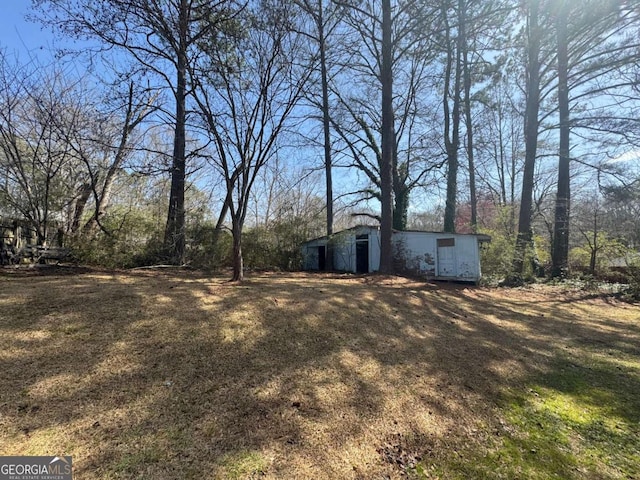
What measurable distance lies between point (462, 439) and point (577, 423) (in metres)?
1.23

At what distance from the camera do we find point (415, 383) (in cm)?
325

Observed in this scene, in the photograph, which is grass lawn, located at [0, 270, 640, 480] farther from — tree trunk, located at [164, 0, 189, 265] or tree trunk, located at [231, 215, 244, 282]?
tree trunk, located at [164, 0, 189, 265]

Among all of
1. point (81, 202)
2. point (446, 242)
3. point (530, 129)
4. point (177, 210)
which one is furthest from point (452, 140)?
point (81, 202)

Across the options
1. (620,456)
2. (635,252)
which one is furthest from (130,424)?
(635,252)

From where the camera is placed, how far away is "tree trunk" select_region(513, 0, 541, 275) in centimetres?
1166

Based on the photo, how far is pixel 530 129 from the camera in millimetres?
12500

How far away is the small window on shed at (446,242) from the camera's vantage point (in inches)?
476

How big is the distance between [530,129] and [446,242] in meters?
5.75

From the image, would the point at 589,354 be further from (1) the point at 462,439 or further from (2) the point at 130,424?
(2) the point at 130,424

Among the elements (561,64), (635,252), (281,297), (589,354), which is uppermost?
(561,64)

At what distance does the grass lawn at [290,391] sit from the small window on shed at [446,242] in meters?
6.98

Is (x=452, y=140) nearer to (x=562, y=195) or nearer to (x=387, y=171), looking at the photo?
(x=562, y=195)

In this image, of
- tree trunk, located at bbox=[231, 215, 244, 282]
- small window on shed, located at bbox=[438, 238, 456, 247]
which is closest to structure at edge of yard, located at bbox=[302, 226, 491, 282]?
small window on shed, located at bbox=[438, 238, 456, 247]

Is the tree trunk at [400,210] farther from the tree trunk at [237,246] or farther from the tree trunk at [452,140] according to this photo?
the tree trunk at [237,246]
